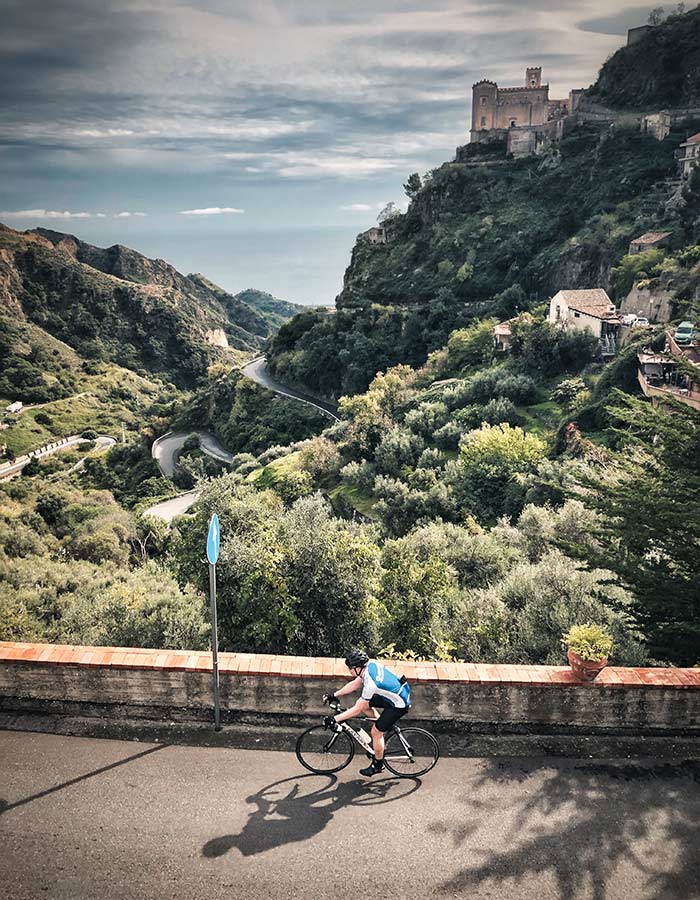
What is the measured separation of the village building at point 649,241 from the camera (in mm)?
54719

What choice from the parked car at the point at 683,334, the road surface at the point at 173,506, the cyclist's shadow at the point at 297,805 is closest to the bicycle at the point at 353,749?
the cyclist's shadow at the point at 297,805

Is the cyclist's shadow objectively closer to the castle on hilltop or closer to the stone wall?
the stone wall

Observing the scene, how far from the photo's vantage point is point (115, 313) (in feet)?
479

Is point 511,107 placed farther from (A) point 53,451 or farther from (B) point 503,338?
(A) point 53,451

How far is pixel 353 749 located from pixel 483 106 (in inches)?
4067

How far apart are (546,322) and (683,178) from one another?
103ft

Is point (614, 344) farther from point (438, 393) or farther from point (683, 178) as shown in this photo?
point (683, 178)

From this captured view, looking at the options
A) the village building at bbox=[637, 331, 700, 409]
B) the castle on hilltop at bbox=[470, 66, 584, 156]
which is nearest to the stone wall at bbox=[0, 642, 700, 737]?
the village building at bbox=[637, 331, 700, 409]

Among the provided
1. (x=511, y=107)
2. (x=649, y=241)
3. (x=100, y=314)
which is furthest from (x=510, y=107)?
(x=100, y=314)

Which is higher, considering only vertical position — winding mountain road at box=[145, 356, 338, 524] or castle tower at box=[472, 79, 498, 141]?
castle tower at box=[472, 79, 498, 141]

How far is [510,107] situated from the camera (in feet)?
302

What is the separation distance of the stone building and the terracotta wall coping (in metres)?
98.2

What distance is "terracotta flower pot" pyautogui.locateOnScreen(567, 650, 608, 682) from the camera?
6781 mm

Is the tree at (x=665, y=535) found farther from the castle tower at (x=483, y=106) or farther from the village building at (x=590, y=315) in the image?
the castle tower at (x=483, y=106)
